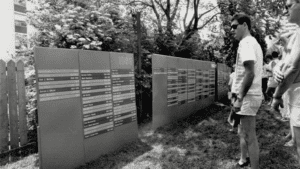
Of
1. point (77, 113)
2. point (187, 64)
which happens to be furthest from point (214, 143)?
point (187, 64)

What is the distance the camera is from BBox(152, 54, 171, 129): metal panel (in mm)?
5845

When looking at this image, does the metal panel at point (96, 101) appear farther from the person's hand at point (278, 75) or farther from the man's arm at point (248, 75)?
the person's hand at point (278, 75)

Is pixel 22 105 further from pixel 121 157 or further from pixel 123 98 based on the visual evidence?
pixel 121 157

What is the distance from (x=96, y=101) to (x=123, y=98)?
2.69ft

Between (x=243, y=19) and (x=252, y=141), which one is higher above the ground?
(x=243, y=19)

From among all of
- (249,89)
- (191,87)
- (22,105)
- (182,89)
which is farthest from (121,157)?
(191,87)

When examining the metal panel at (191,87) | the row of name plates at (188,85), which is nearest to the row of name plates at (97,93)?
the row of name plates at (188,85)

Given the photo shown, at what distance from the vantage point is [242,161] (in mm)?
3607

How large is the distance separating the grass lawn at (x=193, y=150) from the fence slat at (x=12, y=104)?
49cm

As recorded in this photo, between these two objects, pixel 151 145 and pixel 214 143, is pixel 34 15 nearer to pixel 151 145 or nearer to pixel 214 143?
pixel 151 145

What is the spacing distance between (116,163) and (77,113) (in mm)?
1042

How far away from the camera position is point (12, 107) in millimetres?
4547

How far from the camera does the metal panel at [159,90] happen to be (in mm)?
5845

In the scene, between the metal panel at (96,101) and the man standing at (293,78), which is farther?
the metal panel at (96,101)
